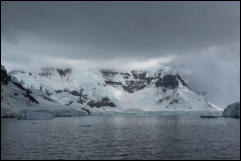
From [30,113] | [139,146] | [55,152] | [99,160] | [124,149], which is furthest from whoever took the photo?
[30,113]

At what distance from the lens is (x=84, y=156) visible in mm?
45375

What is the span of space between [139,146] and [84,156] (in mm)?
14403

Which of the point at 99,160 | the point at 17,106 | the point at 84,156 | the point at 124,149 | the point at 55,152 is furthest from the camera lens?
the point at 17,106

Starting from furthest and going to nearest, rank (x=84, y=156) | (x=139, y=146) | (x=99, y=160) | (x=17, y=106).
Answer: (x=17, y=106), (x=139, y=146), (x=84, y=156), (x=99, y=160)

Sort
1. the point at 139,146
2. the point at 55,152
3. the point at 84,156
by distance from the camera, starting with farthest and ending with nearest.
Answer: the point at 139,146
the point at 55,152
the point at 84,156

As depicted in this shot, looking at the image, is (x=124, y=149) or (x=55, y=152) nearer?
(x=55, y=152)

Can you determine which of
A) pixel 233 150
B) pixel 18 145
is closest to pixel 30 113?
pixel 18 145

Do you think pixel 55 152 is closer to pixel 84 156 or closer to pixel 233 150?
pixel 84 156

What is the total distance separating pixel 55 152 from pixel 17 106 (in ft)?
526

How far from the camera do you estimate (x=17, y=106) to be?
197 metres

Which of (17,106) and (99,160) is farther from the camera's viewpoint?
(17,106)

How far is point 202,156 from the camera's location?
4550cm

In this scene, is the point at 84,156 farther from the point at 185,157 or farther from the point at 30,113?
the point at 30,113

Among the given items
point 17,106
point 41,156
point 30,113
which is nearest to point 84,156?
point 41,156
